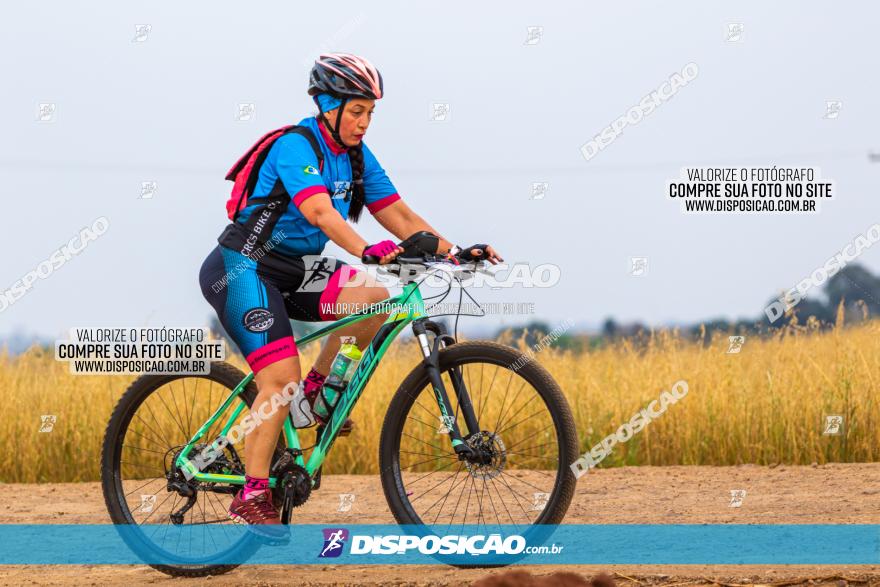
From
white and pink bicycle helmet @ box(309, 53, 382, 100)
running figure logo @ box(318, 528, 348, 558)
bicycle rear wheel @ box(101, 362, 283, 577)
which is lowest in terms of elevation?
running figure logo @ box(318, 528, 348, 558)

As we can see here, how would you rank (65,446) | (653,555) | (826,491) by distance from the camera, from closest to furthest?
(653,555) < (826,491) < (65,446)

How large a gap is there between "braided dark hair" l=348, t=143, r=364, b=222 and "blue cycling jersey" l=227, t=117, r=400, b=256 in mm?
36

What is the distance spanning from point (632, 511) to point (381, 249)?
3.28m

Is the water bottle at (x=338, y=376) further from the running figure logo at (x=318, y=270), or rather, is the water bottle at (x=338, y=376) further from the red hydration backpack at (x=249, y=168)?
the red hydration backpack at (x=249, y=168)

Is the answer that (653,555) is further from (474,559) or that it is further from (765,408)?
(765,408)

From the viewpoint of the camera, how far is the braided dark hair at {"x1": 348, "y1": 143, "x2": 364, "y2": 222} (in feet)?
19.9

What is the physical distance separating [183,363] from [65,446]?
4.62 m

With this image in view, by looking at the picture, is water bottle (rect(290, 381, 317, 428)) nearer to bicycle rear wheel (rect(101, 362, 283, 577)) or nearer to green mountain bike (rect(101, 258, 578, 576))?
green mountain bike (rect(101, 258, 578, 576))

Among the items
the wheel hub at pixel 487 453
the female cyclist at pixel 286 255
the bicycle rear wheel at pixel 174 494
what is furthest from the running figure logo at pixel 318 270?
the wheel hub at pixel 487 453

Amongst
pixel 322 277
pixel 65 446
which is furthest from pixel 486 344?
pixel 65 446

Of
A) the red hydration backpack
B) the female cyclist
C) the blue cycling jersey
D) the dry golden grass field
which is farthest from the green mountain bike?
the dry golden grass field

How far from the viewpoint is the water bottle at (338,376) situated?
6.01 m

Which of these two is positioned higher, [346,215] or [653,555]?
[346,215]

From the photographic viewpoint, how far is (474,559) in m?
5.93
